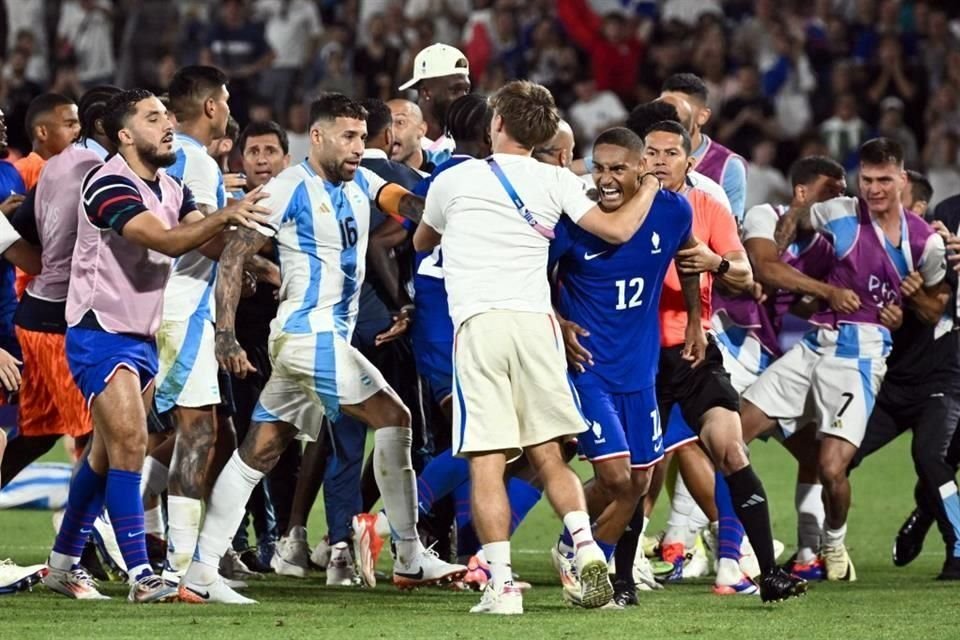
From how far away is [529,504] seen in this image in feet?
30.1

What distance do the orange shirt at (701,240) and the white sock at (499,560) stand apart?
1.58 meters

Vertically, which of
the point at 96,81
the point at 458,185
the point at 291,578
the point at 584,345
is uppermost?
the point at 96,81

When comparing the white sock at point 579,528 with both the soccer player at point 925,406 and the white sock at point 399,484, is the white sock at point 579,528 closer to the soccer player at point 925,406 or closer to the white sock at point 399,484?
Answer: the white sock at point 399,484

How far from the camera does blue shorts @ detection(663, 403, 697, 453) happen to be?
8938 mm

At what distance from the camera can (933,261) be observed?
10078 millimetres

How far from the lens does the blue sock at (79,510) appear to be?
8.55 metres

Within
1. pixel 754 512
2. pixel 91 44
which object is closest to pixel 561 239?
pixel 754 512

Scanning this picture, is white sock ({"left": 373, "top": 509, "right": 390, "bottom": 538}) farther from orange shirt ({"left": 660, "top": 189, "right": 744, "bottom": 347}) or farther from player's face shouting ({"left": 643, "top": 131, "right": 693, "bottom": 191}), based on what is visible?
player's face shouting ({"left": 643, "top": 131, "right": 693, "bottom": 191})

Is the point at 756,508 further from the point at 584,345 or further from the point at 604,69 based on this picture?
the point at 604,69

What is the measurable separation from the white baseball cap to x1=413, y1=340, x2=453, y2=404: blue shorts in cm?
189

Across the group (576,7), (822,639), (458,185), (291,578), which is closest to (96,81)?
(576,7)

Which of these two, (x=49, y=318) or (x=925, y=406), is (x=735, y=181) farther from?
(x=49, y=318)

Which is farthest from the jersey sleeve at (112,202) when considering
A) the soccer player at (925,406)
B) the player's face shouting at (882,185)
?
the soccer player at (925,406)

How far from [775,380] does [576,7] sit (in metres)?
12.2
